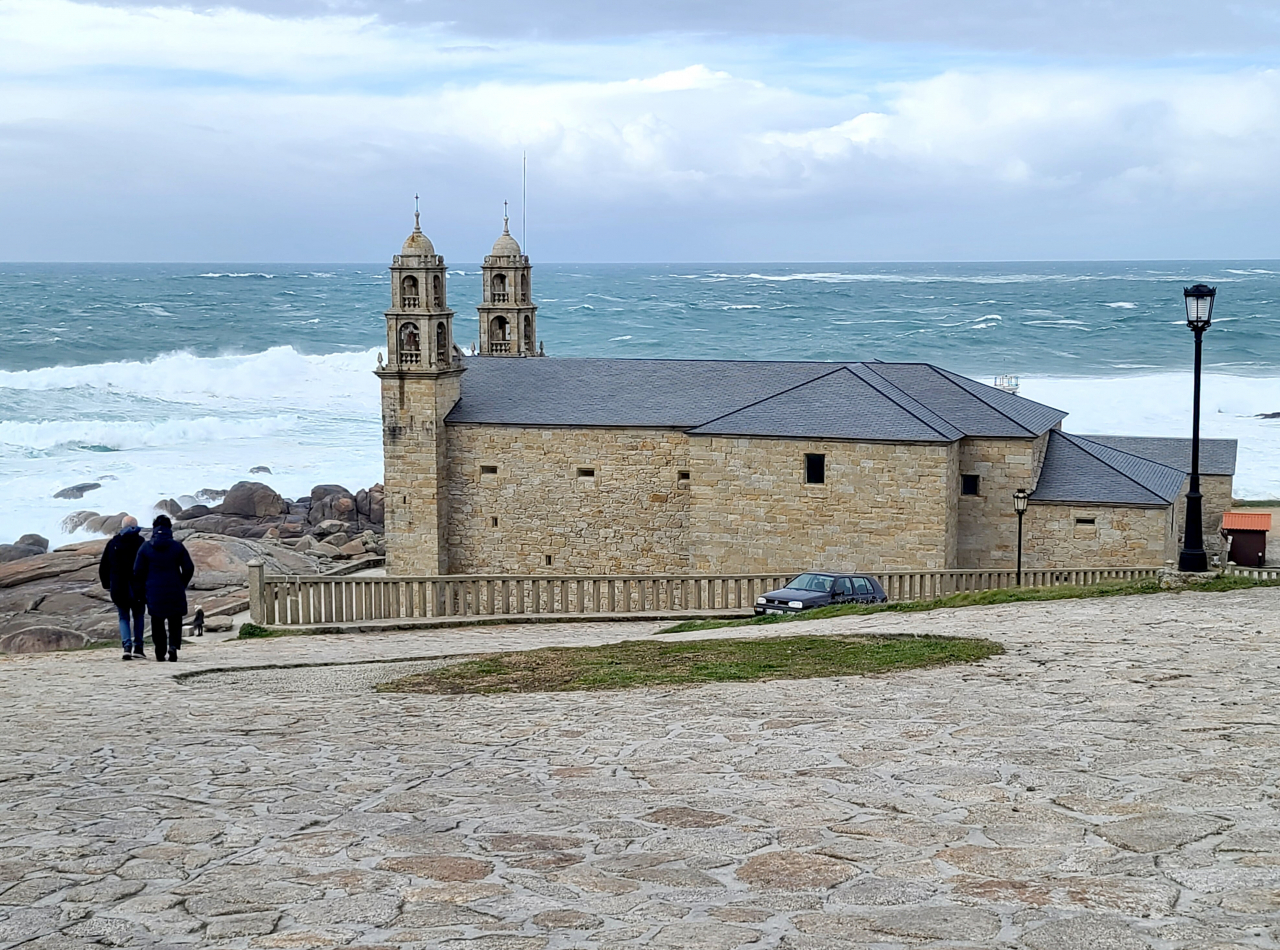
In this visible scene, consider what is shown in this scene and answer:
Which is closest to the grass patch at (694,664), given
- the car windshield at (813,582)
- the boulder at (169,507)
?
the car windshield at (813,582)

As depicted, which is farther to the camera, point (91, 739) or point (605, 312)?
point (605, 312)

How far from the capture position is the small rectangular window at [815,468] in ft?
90.0

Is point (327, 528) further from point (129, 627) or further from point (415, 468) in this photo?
point (129, 627)

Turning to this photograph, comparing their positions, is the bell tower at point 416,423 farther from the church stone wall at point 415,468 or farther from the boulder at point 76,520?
the boulder at point 76,520

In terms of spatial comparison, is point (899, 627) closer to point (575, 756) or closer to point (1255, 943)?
point (575, 756)

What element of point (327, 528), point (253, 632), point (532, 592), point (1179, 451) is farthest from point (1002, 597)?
point (327, 528)

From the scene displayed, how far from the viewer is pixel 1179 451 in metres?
32.4

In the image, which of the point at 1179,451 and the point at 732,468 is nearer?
the point at 732,468

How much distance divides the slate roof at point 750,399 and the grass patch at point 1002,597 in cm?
871

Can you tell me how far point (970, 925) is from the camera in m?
5.43

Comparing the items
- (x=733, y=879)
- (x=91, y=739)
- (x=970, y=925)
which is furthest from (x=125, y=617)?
(x=970, y=925)

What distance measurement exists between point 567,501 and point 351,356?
64.6 m

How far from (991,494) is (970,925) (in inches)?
913

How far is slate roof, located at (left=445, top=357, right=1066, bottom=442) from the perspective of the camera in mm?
27797
